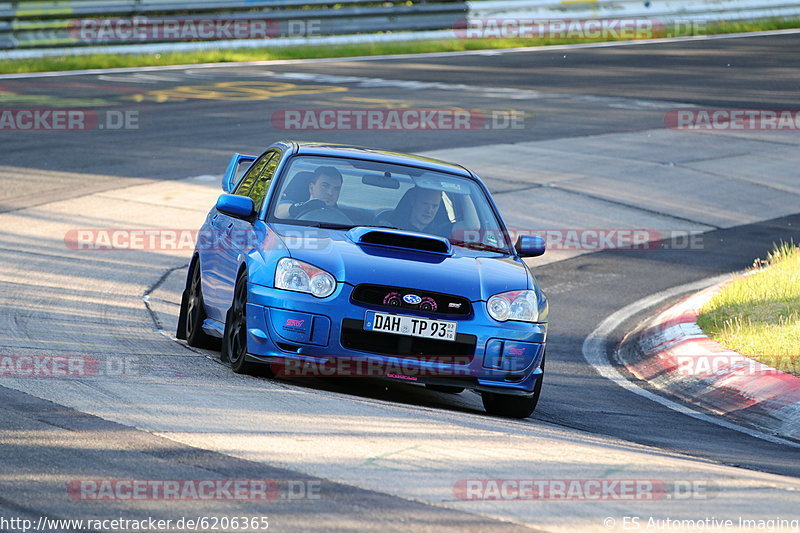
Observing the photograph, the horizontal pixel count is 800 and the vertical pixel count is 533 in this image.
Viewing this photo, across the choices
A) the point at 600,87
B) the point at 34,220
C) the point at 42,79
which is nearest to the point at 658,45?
the point at 600,87

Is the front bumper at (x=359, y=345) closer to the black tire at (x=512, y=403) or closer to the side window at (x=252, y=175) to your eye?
the black tire at (x=512, y=403)

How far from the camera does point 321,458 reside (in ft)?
20.0

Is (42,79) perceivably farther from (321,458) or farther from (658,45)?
(321,458)

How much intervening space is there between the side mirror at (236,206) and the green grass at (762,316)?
4.22 m

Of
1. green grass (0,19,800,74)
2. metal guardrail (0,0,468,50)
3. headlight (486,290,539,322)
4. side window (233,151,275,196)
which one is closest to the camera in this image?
headlight (486,290,539,322)

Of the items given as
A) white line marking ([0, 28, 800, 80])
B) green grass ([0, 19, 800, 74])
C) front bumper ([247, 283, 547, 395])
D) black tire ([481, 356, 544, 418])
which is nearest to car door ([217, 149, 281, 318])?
front bumper ([247, 283, 547, 395])

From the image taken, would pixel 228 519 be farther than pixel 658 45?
No

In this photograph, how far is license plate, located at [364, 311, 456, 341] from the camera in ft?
25.5

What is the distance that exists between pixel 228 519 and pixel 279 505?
298mm

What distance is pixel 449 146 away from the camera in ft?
69.1

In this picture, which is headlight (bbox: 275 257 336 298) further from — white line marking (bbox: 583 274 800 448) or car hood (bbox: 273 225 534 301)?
white line marking (bbox: 583 274 800 448)

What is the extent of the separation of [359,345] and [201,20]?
24.7m

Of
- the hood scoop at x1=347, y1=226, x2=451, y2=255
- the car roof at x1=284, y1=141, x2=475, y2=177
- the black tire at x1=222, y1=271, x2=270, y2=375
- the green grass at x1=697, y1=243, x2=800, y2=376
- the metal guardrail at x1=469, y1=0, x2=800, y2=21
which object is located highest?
the metal guardrail at x1=469, y1=0, x2=800, y2=21

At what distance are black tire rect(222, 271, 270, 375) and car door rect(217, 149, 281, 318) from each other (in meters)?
0.20
